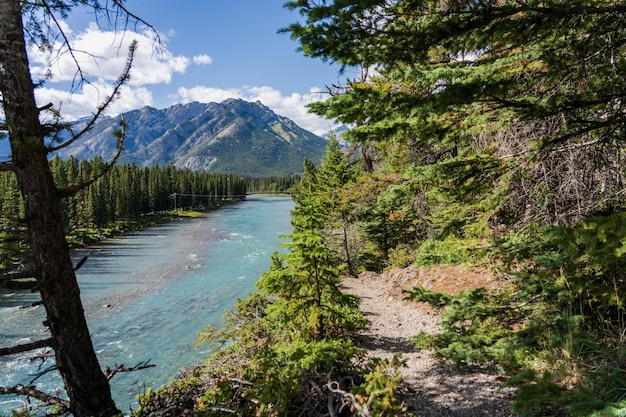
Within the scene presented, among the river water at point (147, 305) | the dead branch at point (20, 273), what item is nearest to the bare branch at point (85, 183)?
the dead branch at point (20, 273)

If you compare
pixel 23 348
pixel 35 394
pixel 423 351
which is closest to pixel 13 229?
pixel 23 348

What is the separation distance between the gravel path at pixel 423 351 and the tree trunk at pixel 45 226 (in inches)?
133

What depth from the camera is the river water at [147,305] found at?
12906mm

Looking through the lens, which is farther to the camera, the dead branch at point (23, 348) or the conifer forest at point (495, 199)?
the dead branch at point (23, 348)

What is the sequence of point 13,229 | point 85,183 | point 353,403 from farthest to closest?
point 85,183 < point 13,229 < point 353,403

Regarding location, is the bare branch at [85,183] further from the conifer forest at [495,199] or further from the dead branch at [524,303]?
the dead branch at [524,303]

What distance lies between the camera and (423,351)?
7.62 meters

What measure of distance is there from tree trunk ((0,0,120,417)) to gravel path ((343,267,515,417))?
133 inches

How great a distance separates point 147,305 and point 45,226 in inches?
728

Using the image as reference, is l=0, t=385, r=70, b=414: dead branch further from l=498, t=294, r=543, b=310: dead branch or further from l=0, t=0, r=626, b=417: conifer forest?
l=498, t=294, r=543, b=310: dead branch

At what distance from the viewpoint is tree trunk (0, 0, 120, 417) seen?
11.0 ft

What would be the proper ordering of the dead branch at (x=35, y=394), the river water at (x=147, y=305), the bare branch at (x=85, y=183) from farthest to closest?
1. the river water at (x=147, y=305)
2. the bare branch at (x=85, y=183)
3. the dead branch at (x=35, y=394)

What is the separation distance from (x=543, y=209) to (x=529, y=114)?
278cm

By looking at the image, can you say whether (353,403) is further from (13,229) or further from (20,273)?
(13,229)
